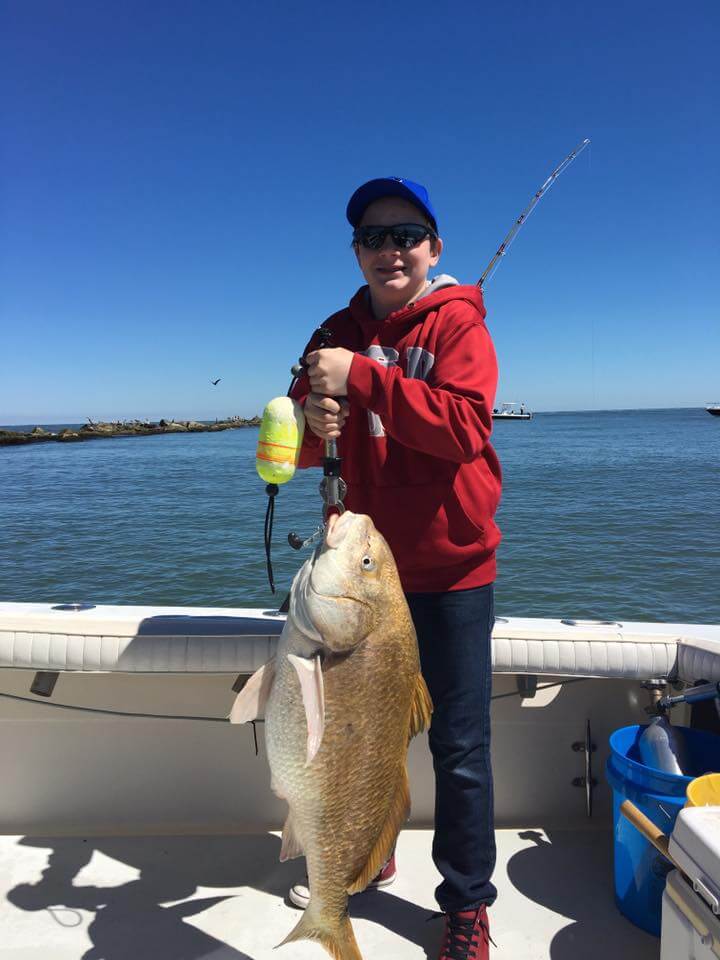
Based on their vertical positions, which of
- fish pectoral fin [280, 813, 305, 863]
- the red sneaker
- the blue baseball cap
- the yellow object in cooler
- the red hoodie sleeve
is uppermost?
the blue baseball cap

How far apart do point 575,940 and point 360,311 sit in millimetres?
2572

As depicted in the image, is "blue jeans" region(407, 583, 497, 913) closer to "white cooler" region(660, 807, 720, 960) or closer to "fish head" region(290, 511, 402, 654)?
"fish head" region(290, 511, 402, 654)

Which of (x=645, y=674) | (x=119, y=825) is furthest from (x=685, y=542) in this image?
(x=119, y=825)

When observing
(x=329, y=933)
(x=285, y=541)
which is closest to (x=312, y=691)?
(x=329, y=933)

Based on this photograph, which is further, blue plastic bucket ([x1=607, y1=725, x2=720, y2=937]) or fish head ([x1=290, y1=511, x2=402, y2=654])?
blue plastic bucket ([x1=607, y1=725, x2=720, y2=937])

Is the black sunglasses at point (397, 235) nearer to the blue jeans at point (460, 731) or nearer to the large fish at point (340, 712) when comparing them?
the large fish at point (340, 712)

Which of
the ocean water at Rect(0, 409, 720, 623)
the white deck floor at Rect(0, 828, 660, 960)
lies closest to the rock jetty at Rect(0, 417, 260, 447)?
the ocean water at Rect(0, 409, 720, 623)

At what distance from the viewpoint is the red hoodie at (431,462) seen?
6.73ft

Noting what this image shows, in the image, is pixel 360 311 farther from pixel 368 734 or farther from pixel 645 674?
pixel 645 674

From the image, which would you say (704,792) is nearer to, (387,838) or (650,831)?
(650,831)

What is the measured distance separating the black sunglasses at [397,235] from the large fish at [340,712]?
1012 mm

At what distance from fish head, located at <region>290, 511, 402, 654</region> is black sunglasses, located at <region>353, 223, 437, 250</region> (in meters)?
1.00

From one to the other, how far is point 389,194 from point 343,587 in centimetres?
135

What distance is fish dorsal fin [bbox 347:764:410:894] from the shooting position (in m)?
1.84
